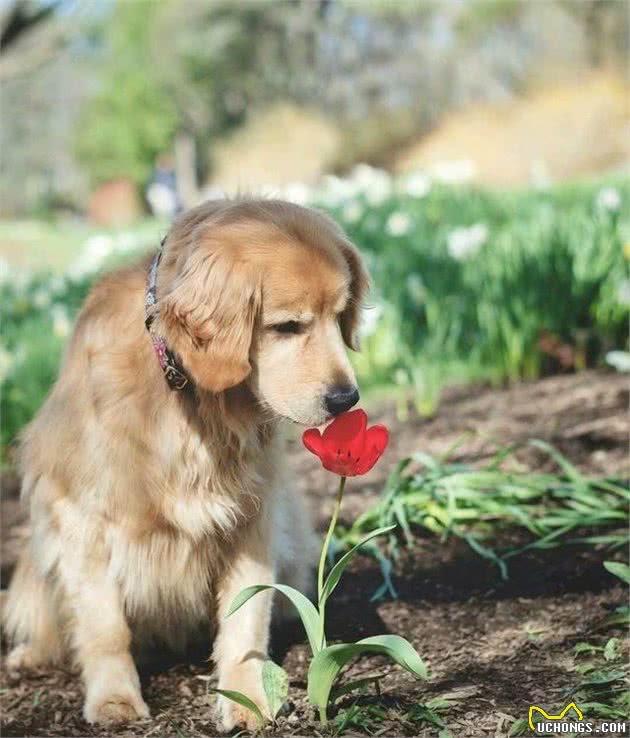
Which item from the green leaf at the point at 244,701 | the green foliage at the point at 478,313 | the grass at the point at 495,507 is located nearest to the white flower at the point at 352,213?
the green foliage at the point at 478,313

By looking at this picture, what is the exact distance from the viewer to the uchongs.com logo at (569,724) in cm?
198

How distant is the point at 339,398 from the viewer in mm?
2225

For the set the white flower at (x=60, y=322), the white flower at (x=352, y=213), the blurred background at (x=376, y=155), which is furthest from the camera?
the white flower at (x=352, y=213)

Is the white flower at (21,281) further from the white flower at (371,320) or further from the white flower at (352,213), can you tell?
the white flower at (371,320)

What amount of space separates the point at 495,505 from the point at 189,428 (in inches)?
52.6

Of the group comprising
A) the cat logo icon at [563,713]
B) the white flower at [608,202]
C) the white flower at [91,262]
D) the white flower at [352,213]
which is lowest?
the cat logo icon at [563,713]

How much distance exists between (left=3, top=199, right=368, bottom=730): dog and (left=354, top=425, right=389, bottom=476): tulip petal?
0.95 feet

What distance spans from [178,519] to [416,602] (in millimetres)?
878

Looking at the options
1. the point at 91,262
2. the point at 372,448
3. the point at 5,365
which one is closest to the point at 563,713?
the point at 372,448

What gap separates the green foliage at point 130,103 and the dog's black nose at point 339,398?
2499 cm

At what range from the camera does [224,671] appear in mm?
2535

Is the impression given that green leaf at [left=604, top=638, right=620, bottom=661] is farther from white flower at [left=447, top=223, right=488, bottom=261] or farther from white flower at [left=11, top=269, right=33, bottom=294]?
white flower at [left=11, top=269, right=33, bottom=294]

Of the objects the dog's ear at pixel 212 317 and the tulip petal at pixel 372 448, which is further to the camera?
the dog's ear at pixel 212 317

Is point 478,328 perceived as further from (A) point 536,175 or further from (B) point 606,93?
(B) point 606,93
